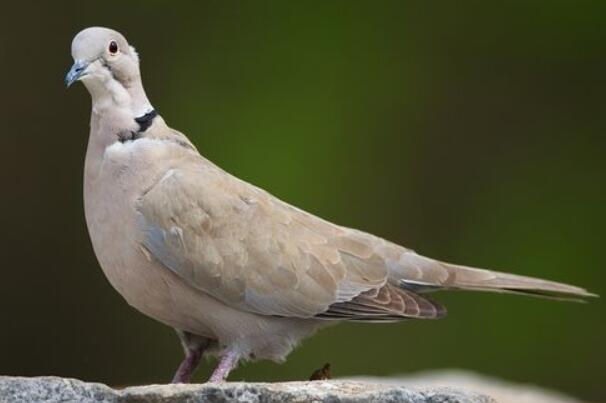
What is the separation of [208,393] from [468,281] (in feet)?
4.80

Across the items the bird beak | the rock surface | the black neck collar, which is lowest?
the rock surface

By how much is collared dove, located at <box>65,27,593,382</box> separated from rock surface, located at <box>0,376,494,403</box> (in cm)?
73

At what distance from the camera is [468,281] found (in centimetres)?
455

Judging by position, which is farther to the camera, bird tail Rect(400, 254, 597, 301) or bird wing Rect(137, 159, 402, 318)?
bird tail Rect(400, 254, 597, 301)

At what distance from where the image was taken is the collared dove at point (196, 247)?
13.3ft

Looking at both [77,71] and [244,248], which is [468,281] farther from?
[77,71]

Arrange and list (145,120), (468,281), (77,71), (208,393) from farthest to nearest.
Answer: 1. (468,281)
2. (145,120)
3. (77,71)
4. (208,393)

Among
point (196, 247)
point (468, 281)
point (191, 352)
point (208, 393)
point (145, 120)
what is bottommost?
point (191, 352)

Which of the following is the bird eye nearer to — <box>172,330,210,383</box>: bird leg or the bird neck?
the bird neck

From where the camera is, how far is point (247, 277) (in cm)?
412

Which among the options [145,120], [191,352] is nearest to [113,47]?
[145,120]

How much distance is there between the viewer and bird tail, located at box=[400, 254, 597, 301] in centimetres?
451

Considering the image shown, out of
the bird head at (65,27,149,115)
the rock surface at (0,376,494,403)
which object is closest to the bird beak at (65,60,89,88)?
the bird head at (65,27,149,115)

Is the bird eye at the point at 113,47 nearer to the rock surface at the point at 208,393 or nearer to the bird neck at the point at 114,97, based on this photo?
the bird neck at the point at 114,97
